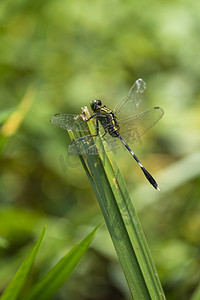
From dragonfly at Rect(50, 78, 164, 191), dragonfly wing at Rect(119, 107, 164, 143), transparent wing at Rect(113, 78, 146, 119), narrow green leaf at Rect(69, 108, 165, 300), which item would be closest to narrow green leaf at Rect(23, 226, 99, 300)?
narrow green leaf at Rect(69, 108, 165, 300)

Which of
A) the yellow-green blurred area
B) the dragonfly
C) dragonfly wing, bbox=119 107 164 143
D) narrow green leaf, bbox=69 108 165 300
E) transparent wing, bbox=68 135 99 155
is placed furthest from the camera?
the yellow-green blurred area

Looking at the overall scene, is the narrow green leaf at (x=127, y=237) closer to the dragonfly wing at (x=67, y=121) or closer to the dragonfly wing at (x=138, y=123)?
the dragonfly wing at (x=67, y=121)

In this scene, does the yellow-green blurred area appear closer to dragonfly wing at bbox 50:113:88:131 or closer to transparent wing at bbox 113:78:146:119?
dragonfly wing at bbox 50:113:88:131

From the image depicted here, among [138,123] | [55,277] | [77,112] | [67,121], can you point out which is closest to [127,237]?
[55,277]

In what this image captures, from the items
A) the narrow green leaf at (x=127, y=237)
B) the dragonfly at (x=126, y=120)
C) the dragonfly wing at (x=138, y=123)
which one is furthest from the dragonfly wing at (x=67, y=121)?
the dragonfly wing at (x=138, y=123)

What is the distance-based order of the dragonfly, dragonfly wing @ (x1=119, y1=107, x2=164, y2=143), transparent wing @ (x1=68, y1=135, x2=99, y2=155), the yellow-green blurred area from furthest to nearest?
the yellow-green blurred area
dragonfly wing @ (x1=119, y1=107, x2=164, y2=143)
the dragonfly
transparent wing @ (x1=68, y1=135, x2=99, y2=155)

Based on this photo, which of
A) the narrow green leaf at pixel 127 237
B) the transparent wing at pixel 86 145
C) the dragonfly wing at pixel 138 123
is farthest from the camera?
the dragonfly wing at pixel 138 123

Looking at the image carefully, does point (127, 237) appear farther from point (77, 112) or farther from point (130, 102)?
point (77, 112)
